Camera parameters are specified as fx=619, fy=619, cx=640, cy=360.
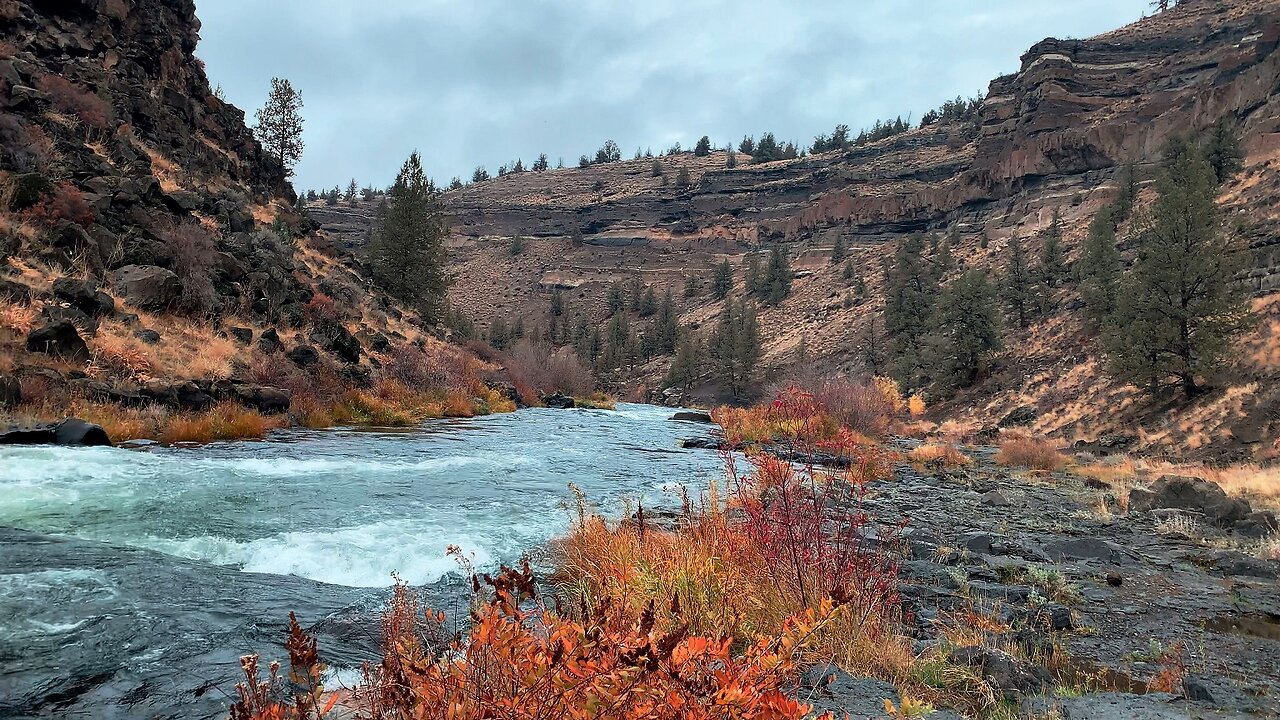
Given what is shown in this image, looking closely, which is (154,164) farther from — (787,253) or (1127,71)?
(1127,71)

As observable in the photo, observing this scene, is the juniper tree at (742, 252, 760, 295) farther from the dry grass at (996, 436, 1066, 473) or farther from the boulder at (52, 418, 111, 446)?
the boulder at (52, 418, 111, 446)

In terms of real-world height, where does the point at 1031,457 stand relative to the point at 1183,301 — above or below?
below

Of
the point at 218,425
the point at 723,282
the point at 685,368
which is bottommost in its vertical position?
the point at 218,425

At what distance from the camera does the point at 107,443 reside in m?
9.20

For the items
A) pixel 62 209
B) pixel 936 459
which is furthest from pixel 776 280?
pixel 62 209

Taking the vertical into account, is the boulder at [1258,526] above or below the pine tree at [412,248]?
below

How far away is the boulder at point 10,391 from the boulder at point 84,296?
2.47 metres

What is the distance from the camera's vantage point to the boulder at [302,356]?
633 inches

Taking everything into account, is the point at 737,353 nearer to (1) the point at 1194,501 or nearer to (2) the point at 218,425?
(1) the point at 1194,501

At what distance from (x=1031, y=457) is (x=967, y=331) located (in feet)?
79.7

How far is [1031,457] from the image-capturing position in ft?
58.9

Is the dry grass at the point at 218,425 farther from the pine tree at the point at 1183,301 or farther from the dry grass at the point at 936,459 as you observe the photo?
the pine tree at the point at 1183,301

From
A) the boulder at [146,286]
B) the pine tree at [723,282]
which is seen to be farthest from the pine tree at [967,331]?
the pine tree at [723,282]

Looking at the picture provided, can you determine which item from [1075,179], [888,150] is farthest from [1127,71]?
[888,150]
